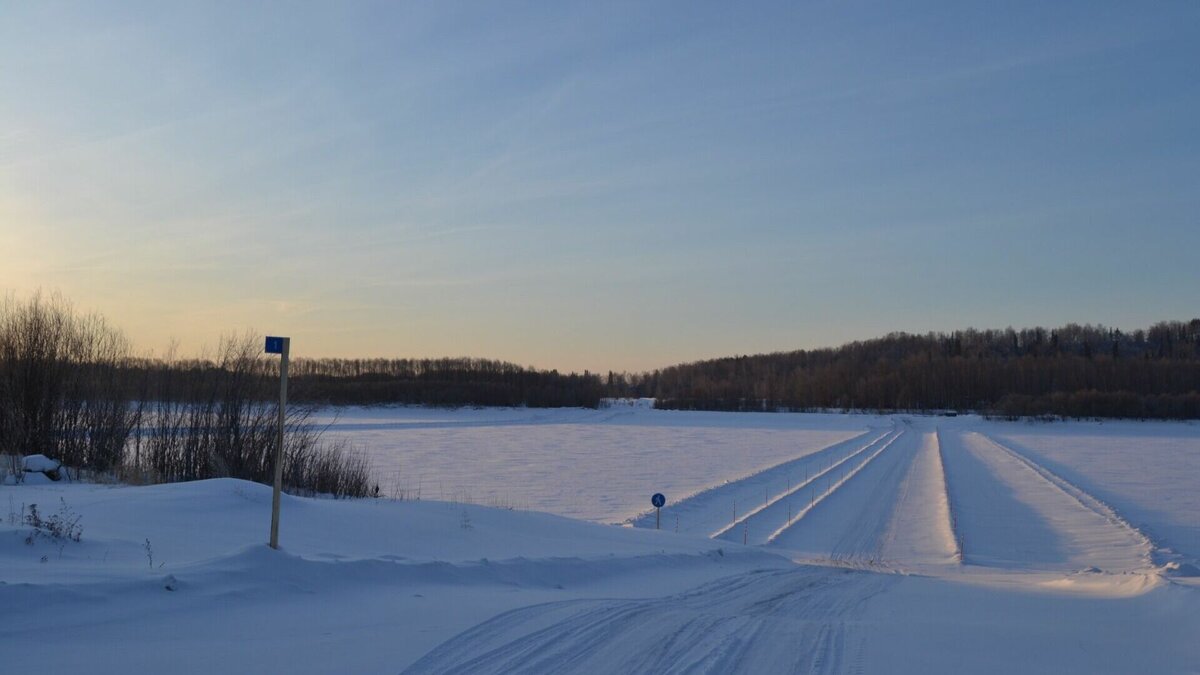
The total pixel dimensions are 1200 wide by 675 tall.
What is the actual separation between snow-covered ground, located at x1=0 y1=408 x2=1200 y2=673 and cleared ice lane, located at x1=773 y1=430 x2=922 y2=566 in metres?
0.15

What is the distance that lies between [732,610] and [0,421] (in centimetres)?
1692

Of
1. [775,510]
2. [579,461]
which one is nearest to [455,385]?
[579,461]

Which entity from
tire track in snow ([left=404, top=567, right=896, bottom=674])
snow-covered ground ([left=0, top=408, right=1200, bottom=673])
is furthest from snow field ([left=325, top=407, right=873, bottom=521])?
tire track in snow ([left=404, top=567, right=896, bottom=674])

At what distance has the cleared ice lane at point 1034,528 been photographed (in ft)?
62.9

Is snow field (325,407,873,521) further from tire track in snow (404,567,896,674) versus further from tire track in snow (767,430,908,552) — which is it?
tire track in snow (404,567,896,674)

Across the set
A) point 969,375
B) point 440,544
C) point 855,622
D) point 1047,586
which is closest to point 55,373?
point 440,544

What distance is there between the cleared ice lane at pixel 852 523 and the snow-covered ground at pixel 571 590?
15 cm

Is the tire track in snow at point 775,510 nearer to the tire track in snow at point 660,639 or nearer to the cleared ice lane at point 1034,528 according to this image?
the cleared ice lane at point 1034,528

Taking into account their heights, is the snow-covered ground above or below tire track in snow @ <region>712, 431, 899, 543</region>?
above

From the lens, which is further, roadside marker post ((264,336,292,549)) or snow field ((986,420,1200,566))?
snow field ((986,420,1200,566))

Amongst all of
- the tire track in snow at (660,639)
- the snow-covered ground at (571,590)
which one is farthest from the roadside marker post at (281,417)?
the tire track in snow at (660,639)

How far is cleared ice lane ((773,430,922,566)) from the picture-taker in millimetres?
19469

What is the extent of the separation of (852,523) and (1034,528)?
4949 mm

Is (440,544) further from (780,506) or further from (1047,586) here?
(780,506)
